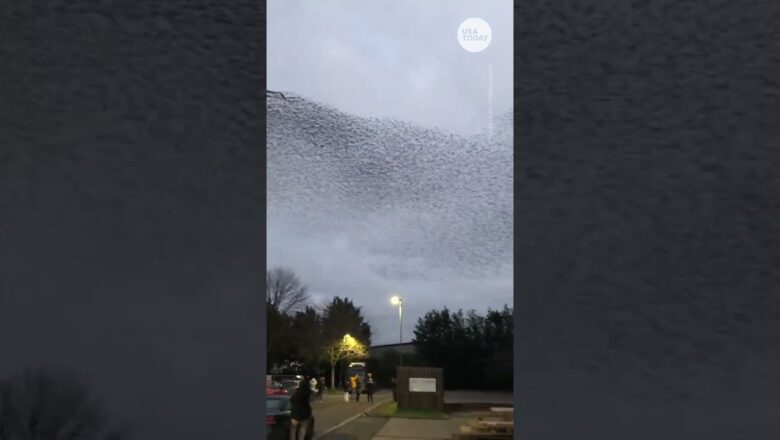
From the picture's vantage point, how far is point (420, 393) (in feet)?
14.6

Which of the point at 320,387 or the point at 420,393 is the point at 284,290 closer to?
the point at 320,387

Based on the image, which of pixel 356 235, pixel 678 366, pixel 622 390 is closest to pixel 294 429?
pixel 356 235

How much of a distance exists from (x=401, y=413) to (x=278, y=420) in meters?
0.86

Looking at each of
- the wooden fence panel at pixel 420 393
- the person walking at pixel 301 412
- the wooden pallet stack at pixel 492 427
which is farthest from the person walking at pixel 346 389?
the wooden pallet stack at pixel 492 427

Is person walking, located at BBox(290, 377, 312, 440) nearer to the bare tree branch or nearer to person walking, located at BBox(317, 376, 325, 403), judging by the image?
person walking, located at BBox(317, 376, 325, 403)

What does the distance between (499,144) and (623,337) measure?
1494mm

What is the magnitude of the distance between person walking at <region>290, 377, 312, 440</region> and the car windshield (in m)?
0.04

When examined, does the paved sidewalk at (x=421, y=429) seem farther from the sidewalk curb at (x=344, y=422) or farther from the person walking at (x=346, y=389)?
the person walking at (x=346, y=389)

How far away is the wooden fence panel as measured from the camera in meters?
4.45

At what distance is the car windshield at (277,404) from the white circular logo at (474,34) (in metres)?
2.77
